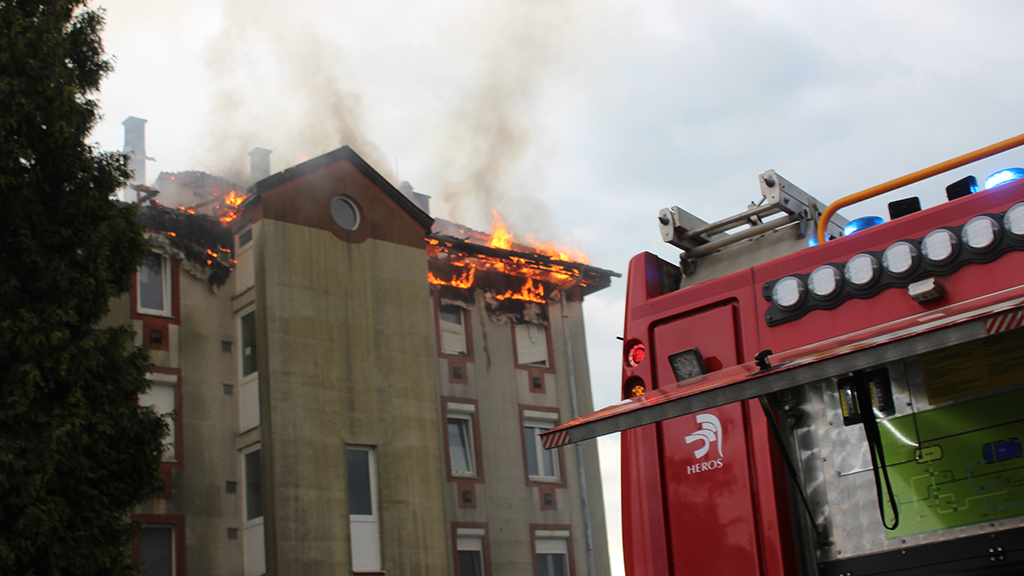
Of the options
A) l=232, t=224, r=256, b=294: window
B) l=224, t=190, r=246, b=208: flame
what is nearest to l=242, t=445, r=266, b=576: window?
l=232, t=224, r=256, b=294: window

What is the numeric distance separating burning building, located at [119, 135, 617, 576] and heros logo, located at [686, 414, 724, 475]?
14289 millimetres

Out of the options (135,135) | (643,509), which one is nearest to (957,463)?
(643,509)

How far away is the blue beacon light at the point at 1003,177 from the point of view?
3.82m

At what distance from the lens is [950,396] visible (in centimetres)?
354

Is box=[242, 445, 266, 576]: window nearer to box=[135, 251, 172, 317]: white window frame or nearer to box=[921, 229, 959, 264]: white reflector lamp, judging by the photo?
box=[135, 251, 172, 317]: white window frame

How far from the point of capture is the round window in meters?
20.8

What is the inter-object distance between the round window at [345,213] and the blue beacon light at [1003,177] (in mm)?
17612

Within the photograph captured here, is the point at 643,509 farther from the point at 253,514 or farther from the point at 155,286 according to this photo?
the point at 155,286

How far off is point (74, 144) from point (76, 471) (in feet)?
14.1

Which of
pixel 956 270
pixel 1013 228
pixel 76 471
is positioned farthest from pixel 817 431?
pixel 76 471

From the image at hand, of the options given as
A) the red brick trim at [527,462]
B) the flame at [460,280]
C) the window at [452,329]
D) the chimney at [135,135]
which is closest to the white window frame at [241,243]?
the flame at [460,280]

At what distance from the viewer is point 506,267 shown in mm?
24172

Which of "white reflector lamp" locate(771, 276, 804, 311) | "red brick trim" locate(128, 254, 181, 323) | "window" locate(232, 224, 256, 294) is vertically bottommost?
"white reflector lamp" locate(771, 276, 804, 311)

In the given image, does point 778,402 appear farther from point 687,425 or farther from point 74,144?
point 74,144
